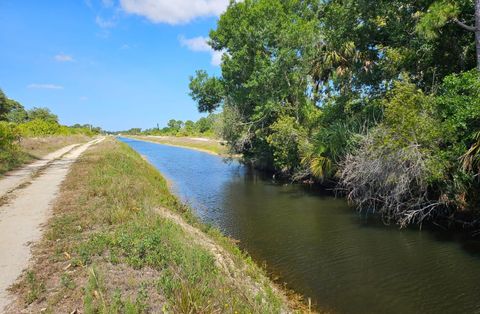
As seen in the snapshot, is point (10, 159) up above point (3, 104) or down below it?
below

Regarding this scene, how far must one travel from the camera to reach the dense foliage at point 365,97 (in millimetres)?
11859

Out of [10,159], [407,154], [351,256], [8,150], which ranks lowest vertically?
[351,256]

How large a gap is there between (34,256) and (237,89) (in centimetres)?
2423

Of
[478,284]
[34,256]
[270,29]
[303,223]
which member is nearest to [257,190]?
[303,223]

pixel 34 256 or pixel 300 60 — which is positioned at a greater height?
pixel 300 60

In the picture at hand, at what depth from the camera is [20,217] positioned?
10320 millimetres

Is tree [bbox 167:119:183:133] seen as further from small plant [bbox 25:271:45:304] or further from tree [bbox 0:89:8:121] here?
small plant [bbox 25:271:45:304]

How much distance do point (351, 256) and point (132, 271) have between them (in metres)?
7.27

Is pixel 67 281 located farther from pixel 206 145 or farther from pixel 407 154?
pixel 206 145

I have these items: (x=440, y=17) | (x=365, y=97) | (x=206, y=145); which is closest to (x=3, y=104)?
(x=206, y=145)

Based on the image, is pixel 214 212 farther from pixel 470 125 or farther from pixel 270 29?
pixel 270 29

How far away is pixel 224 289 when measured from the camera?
629 centimetres

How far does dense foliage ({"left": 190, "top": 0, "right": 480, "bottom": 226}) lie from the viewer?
11859 mm

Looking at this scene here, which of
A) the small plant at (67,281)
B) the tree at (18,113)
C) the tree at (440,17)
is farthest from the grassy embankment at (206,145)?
the tree at (18,113)
